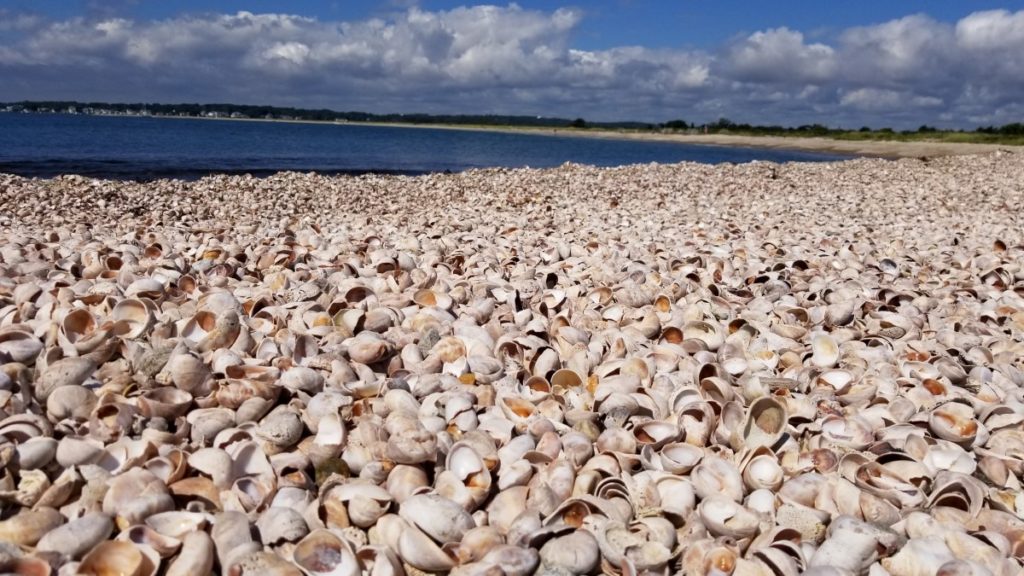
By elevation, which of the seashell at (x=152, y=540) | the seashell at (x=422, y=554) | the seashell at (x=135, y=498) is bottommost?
the seashell at (x=422, y=554)

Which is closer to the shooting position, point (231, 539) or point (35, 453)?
point (231, 539)

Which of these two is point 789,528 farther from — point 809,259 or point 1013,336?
point 809,259

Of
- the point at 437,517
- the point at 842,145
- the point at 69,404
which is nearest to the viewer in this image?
the point at 437,517

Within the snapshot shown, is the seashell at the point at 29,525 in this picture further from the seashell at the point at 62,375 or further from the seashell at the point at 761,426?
the seashell at the point at 761,426

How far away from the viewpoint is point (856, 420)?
115 inches

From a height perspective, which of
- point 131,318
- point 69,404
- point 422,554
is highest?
point 131,318

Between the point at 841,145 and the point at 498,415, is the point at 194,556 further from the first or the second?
the point at 841,145

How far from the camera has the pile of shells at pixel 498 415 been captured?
7.05 feet

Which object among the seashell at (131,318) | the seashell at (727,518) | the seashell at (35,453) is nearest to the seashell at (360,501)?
the seashell at (35,453)

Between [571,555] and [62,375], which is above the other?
[62,375]

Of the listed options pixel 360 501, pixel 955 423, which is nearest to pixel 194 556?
pixel 360 501

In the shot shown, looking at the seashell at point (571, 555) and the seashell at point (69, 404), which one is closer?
the seashell at point (571, 555)

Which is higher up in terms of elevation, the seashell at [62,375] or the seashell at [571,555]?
the seashell at [62,375]

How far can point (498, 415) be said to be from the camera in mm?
2943
